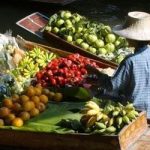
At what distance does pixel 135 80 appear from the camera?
4883 millimetres

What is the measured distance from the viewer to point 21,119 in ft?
16.7

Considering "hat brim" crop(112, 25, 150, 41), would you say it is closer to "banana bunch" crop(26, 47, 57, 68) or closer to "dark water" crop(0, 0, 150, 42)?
"banana bunch" crop(26, 47, 57, 68)

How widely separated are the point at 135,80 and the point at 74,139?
80 centimetres

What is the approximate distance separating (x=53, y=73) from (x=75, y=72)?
0.28 meters

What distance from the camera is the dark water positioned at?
42.4ft

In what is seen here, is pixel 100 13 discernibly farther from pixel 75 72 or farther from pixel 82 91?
pixel 82 91

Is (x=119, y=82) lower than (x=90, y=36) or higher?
higher

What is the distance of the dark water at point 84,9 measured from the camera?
12925mm

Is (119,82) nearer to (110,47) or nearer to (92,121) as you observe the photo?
(92,121)

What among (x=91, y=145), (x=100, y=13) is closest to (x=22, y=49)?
(x=91, y=145)

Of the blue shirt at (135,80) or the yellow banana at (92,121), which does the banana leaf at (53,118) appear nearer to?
the yellow banana at (92,121)

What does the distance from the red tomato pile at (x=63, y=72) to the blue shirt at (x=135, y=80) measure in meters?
1.51

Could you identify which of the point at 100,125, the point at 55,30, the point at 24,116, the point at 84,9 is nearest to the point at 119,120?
the point at 100,125

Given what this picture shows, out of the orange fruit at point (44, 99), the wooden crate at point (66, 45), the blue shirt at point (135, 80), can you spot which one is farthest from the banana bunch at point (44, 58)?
the blue shirt at point (135, 80)
